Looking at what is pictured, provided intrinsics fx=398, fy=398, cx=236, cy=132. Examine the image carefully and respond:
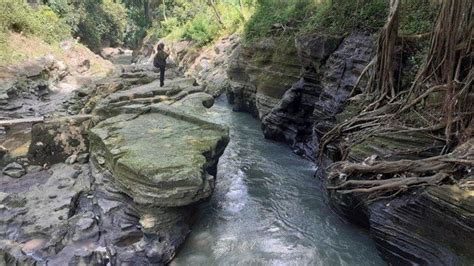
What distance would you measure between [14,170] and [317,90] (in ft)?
24.6

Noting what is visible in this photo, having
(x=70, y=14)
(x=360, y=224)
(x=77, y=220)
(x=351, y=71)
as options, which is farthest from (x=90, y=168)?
(x=70, y=14)

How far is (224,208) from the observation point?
7520mm

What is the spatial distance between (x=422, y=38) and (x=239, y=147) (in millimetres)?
5572

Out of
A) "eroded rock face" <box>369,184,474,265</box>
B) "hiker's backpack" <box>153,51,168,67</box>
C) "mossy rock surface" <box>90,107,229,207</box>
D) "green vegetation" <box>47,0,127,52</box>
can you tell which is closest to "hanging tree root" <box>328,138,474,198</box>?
"eroded rock face" <box>369,184,474,265</box>

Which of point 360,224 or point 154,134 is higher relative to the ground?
point 154,134

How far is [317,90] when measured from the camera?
35.4 ft

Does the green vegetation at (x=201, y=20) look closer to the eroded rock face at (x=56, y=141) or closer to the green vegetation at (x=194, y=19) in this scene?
the green vegetation at (x=194, y=19)

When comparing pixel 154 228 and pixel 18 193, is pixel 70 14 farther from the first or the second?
pixel 154 228

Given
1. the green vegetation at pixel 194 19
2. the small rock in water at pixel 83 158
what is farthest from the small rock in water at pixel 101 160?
the green vegetation at pixel 194 19

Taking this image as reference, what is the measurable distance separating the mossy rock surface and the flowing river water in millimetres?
860

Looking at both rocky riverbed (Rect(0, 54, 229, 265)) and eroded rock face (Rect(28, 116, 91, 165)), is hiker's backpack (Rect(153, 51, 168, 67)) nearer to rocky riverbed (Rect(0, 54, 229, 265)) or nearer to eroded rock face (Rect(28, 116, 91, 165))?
rocky riverbed (Rect(0, 54, 229, 265))

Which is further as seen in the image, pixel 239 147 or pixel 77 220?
pixel 239 147

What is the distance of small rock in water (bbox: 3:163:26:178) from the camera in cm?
798

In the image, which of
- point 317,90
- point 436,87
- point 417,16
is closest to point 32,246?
point 436,87
